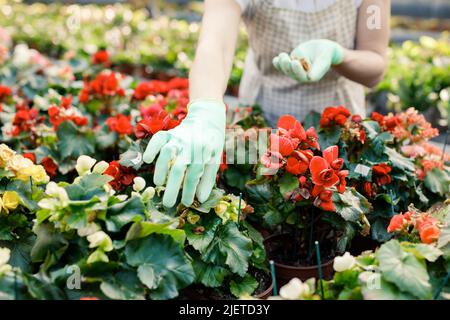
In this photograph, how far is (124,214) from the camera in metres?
0.98

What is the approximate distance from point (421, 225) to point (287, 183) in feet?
1.03

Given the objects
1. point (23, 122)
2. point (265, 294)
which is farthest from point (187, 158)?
point (23, 122)

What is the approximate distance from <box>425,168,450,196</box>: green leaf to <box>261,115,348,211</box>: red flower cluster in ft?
1.45

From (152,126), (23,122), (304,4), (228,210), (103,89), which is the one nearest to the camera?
(228,210)

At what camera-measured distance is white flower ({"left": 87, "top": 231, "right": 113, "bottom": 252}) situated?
3.01ft

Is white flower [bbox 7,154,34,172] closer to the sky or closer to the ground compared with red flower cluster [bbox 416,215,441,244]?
closer to the sky

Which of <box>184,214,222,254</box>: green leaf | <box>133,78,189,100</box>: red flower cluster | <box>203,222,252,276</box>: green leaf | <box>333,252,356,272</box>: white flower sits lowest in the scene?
<box>203,222,252,276</box>: green leaf

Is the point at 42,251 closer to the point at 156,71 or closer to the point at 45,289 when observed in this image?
the point at 45,289

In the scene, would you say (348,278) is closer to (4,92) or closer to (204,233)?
(204,233)

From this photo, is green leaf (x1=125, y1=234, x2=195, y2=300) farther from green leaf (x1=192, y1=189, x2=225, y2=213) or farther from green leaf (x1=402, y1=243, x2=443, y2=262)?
green leaf (x1=402, y1=243, x2=443, y2=262)

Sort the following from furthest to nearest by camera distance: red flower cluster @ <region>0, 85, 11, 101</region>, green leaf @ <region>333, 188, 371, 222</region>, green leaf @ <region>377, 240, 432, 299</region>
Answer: red flower cluster @ <region>0, 85, 11, 101</region> < green leaf @ <region>333, 188, 371, 222</region> < green leaf @ <region>377, 240, 432, 299</region>

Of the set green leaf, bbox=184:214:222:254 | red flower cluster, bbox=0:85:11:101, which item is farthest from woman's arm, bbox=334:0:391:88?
red flower cluster, bbox=0:85:11:101

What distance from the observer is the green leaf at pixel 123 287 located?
0.89m

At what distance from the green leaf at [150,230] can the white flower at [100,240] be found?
0.14 feet
